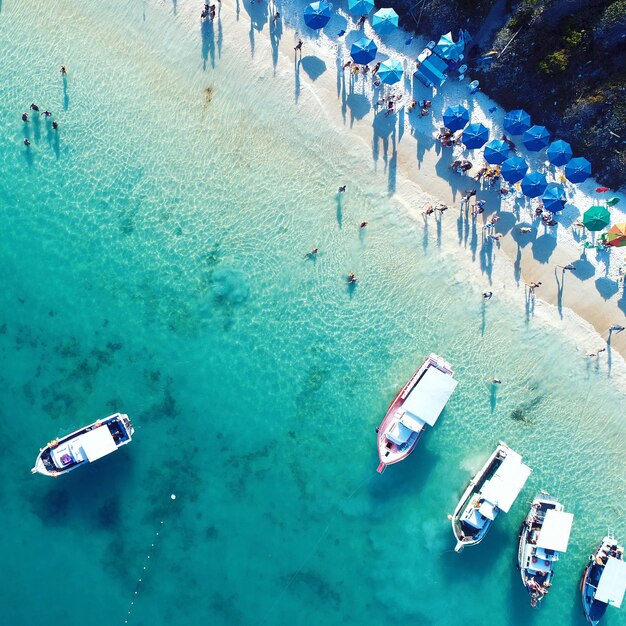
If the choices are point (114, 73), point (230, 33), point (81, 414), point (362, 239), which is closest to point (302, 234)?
point (362, 239)

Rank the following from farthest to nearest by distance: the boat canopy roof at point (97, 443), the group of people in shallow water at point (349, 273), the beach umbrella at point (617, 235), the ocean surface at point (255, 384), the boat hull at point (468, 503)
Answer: the ocean surface at point (255, 384) < the group of people in shallow water at point (349, 273) < the boat hull at point (468, 503) < the beach umbrella at point (617, 235) < the boat canopy roof at point (97, 443)

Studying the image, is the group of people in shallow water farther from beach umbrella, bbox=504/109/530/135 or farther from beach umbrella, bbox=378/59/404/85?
beach umbrella, bbox=504/109/530/135

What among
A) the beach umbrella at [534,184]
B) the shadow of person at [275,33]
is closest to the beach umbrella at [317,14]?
the shadow of person at [275,33]

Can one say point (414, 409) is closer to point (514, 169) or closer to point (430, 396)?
point (430, 396)

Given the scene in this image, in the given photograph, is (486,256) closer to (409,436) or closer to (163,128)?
(409,436)

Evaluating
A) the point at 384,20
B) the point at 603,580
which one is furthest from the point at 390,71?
the point at 603,580

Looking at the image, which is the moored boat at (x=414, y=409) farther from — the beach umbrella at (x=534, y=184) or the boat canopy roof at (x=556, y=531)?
the beach umbrella at (x=534, y=184)
